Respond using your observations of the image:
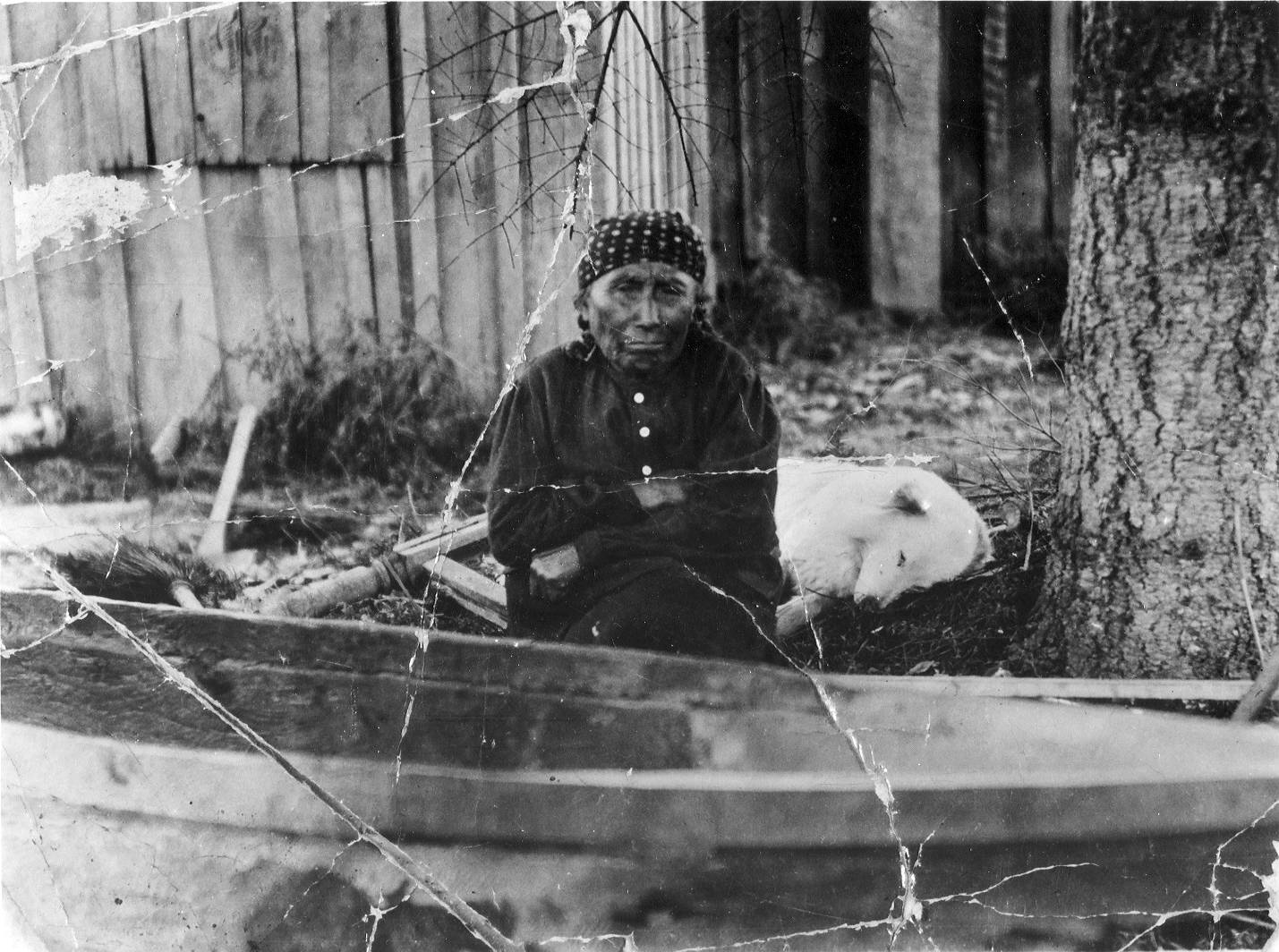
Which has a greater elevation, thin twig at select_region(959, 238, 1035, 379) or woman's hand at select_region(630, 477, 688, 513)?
thin twig at select_region(959, 238, 1035, 379)

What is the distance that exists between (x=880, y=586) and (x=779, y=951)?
0.80 m

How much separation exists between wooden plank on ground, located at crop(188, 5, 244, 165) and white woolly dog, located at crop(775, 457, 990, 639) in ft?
4.51

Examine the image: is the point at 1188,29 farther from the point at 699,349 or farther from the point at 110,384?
the point at 110,384

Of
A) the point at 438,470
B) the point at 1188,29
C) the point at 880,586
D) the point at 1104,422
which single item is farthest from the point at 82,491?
the point at 1188,29

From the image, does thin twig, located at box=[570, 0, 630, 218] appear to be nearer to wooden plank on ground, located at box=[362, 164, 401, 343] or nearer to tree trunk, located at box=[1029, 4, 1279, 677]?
wooden plank on ground, located at box=[362, 164, 401, 343]

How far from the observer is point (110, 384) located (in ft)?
7.32

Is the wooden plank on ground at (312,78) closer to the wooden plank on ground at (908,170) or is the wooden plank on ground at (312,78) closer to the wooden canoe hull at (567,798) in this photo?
the wooden canoe hull at (567,798)

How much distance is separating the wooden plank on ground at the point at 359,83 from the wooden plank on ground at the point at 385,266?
0.32 feet

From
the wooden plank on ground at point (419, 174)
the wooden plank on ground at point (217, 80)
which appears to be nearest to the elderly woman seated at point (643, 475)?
the wooden plank on ground at point (419, 174)

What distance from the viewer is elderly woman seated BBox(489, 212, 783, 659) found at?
A: 7.00ft

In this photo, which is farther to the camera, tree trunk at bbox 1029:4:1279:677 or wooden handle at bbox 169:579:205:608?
wooden handle at bbox 169:579:205:608

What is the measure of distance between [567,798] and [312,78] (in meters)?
1.61

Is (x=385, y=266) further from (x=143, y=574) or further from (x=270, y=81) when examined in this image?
(x=143, y=574)

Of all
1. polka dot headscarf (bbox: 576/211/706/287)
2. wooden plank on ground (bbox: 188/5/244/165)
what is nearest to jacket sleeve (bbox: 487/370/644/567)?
polka dot headscarf (bbox: 576/211/706/287)
